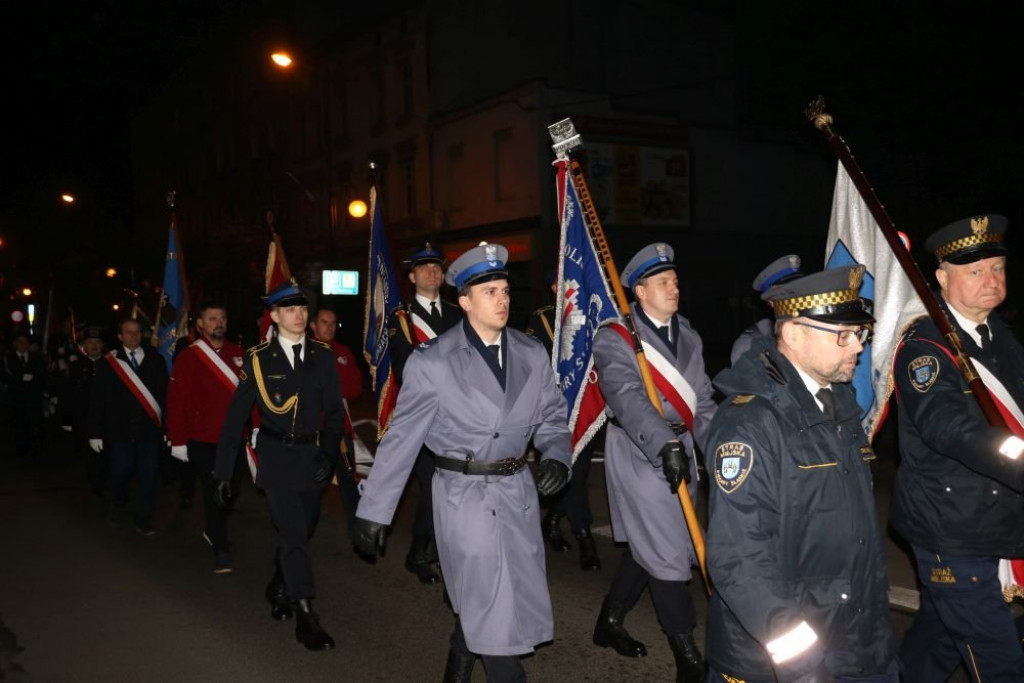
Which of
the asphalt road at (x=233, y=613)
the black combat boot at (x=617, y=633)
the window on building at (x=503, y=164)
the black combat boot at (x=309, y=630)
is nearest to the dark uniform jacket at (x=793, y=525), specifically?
the asphalt road at (x=233, y=613)

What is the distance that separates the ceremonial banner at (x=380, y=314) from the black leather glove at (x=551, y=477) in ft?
11.6

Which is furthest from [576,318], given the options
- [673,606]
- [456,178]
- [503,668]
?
[456,178]

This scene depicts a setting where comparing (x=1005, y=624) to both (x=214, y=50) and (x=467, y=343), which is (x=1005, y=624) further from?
(x=214, y=50)

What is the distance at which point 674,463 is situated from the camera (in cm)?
431

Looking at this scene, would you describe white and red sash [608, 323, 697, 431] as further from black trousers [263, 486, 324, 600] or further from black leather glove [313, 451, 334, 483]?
black trousers [263, 486, 324, 600]

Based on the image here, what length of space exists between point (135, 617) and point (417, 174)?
990 inches

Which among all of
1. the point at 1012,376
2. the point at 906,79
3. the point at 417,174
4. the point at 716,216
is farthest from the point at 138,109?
the point at 1012,376

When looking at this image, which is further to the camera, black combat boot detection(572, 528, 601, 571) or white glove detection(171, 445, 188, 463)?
white glove detection(171, 445, 188, 463)

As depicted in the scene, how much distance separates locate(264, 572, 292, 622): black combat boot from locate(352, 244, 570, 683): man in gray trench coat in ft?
7.63

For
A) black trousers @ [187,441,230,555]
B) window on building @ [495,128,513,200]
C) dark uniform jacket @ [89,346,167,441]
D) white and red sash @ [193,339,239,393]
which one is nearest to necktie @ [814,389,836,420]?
black trousers @ [187,441,230,555]

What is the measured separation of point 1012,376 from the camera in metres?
3.95

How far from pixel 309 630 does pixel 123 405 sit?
4.56 m

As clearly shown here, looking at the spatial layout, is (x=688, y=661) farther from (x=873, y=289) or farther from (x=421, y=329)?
(x=421, y=329)

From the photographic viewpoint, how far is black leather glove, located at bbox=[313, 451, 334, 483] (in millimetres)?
5992
